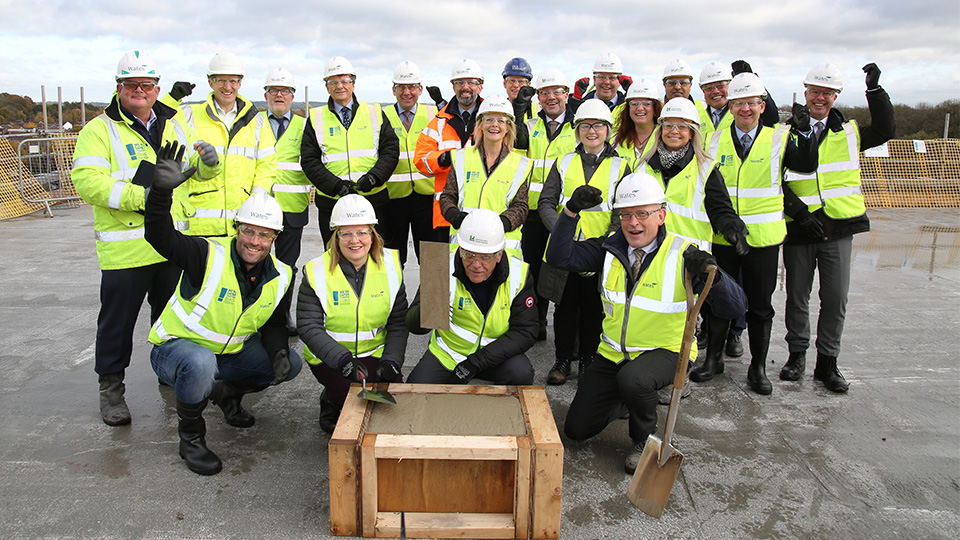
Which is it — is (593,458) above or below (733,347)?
below

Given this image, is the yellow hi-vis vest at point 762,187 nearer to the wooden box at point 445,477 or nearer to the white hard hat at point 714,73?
the white hard hat at point 714,73

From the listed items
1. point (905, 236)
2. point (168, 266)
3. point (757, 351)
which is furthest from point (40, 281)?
point (905, 236)

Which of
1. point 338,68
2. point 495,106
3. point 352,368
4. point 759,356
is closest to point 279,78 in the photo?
point 338,68

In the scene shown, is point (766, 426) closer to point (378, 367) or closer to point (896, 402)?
point (896, 402)

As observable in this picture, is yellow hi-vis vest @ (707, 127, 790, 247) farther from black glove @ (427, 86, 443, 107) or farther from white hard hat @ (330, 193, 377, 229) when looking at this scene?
black glove @ (427, 86, 443, 107)

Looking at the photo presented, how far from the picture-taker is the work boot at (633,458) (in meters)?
3.41

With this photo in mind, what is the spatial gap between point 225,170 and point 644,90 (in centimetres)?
303

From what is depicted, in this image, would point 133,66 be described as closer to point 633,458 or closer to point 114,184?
point 114,184

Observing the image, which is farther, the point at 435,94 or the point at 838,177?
the point at 435,94

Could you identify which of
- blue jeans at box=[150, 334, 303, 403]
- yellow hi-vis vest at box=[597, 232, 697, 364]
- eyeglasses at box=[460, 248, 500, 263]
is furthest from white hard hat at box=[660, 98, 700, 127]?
blue jeans at box=[150, 334, 303, 403]

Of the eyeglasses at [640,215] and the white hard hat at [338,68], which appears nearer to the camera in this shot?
the eyeglasses at [640,215]

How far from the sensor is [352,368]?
3.38m

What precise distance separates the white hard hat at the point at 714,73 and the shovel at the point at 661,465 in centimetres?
269

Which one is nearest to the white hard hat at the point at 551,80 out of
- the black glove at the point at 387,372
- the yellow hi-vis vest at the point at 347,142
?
the yellow hi-vis vest at the point at 347,142
